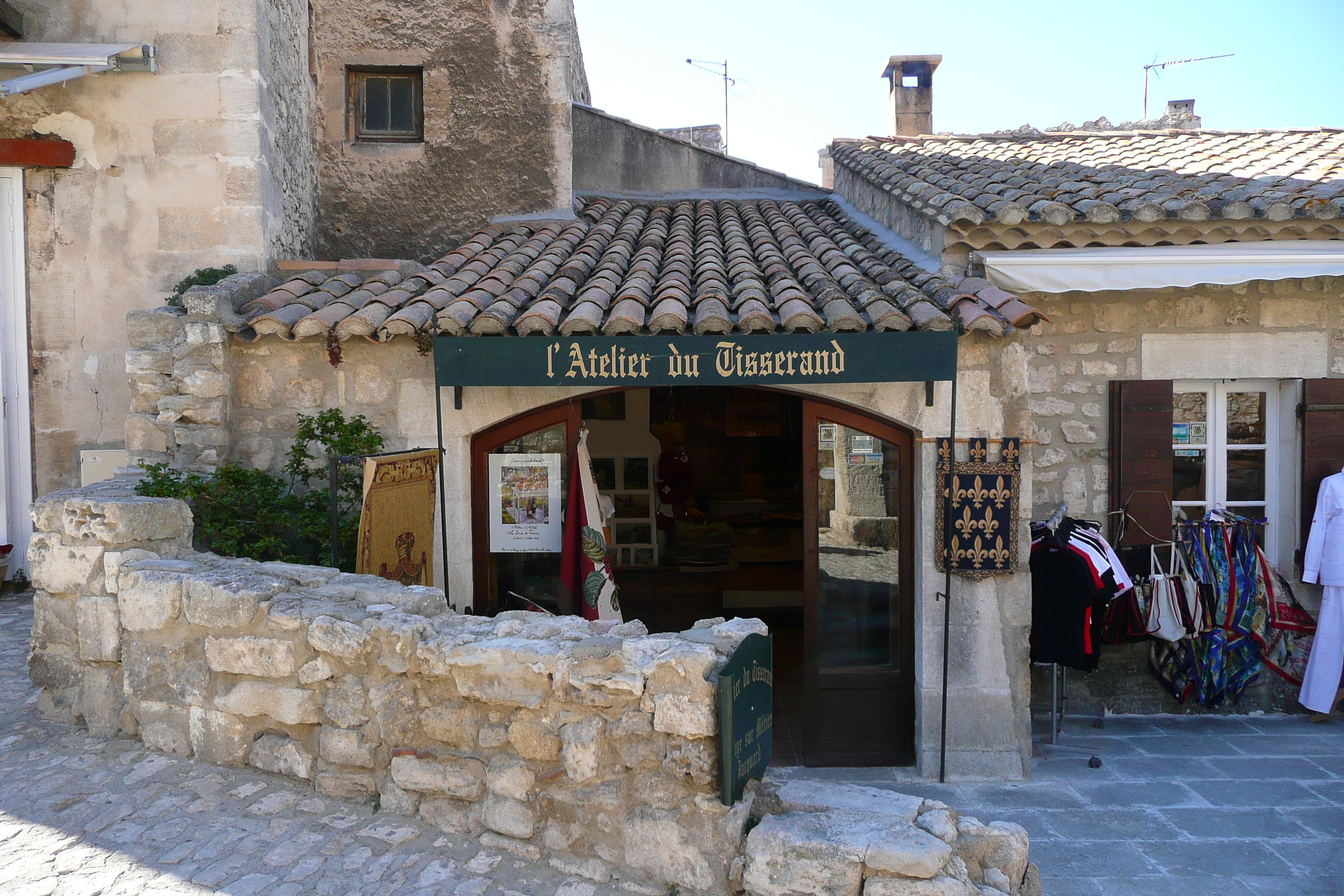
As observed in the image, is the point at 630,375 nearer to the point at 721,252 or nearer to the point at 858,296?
the point at 858,296

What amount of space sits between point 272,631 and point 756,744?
1.96 m

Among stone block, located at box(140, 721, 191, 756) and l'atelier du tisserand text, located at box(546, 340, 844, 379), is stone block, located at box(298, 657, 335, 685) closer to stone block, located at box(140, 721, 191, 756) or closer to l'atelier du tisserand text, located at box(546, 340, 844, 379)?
stone block, located at box(140, 721, 191, 756)

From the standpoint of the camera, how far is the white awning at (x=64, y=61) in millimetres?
5582

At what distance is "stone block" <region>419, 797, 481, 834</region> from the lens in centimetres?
333

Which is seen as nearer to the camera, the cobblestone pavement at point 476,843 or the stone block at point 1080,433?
the cobblestone pavement at point 476,843

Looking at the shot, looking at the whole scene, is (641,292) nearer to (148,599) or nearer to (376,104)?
(148,599)

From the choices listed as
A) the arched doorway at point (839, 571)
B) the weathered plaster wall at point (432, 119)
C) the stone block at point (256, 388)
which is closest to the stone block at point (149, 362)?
the stone block at point (256, 388)

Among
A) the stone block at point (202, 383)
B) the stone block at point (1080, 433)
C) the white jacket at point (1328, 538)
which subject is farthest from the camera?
the stone block at point (1080, 433)

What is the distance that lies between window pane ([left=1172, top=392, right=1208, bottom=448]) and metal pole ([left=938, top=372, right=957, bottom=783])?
87.2 inches

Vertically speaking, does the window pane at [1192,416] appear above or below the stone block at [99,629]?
above

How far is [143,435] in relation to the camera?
5305 mm

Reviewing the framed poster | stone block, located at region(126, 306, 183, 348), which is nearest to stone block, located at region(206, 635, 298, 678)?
the framed poster

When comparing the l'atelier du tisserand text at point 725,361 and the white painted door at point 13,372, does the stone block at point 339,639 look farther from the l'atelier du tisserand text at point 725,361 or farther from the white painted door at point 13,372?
the white painted door at point 13,372

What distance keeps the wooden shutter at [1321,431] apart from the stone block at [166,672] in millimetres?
6816
